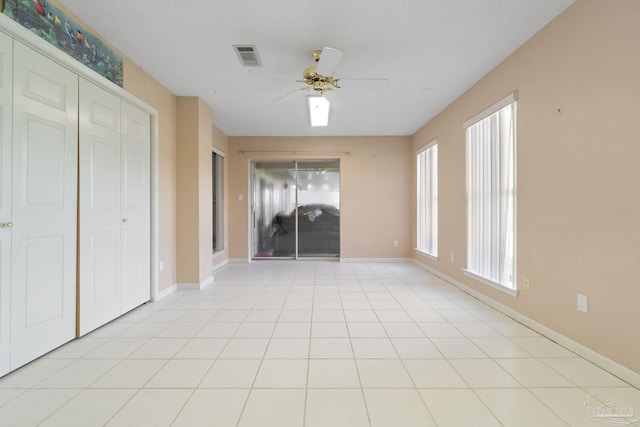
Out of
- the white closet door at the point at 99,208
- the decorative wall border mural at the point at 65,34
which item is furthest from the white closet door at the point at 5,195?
the white closet door at the point at 99,208

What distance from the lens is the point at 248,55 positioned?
282cm

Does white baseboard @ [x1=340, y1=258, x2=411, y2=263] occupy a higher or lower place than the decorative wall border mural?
lower

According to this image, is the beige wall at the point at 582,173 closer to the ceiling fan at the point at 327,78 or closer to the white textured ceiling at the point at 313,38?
the white textured ceiling at the point at 313,38

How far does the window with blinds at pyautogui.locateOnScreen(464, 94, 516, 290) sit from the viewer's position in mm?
2883

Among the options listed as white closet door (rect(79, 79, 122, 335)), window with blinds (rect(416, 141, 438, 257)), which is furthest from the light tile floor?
window with blinds (rect(416, 141, 438, 257))

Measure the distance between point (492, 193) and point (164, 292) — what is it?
4046 mm

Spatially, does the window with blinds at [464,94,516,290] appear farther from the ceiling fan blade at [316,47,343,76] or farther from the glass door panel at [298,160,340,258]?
the glass door panel at [298,160,340,258]

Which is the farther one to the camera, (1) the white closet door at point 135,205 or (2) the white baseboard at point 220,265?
(2) the white baseboard at point 220,265

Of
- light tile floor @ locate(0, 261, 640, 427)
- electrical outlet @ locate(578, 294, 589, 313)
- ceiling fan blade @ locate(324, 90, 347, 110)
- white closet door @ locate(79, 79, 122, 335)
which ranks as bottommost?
light tile floor @ locate(0, 261, 640, 427)

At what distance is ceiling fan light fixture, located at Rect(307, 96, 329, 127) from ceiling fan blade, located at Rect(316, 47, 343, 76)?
4.00 ft

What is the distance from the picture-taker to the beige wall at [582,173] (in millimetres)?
1751

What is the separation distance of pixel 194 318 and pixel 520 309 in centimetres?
314

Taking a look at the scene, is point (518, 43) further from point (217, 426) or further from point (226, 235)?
point (226, 235)

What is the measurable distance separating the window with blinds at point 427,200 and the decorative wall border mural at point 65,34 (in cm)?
441
